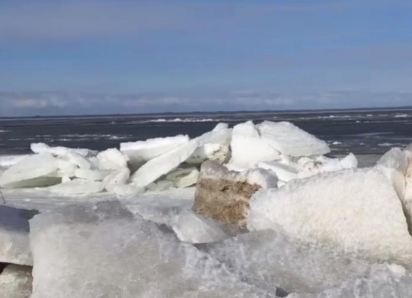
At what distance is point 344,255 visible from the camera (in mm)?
2521

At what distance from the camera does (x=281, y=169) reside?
7.28 meters

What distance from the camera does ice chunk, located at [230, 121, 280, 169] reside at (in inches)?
331

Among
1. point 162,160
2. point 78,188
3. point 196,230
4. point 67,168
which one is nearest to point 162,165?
point 162,160

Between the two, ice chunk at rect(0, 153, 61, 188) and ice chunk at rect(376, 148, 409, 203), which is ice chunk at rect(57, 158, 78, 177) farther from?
ice chunk at rect(376, 148, 409, 203)

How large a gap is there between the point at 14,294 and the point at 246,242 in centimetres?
82

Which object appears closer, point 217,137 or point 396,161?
point 396,161

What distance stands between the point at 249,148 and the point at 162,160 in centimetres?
102

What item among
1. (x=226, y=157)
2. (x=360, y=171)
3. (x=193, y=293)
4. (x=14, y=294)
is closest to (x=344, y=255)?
(x=360, y=171)

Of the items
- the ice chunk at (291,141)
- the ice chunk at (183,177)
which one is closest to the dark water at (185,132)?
the ice chunk at (291,141)

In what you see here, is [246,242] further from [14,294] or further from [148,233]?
[14,294]

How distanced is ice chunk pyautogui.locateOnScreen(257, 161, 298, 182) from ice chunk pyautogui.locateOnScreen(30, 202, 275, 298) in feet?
14.0

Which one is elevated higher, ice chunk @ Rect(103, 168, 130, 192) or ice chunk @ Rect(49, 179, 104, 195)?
ice chunk @ Rect(103, 168, 130, 192)

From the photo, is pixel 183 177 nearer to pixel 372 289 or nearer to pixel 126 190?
pixel 126 190

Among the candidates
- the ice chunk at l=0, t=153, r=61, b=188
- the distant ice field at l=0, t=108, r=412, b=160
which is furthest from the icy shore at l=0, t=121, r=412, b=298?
the distant ice field at l=0, t=108, r=412, b=160
